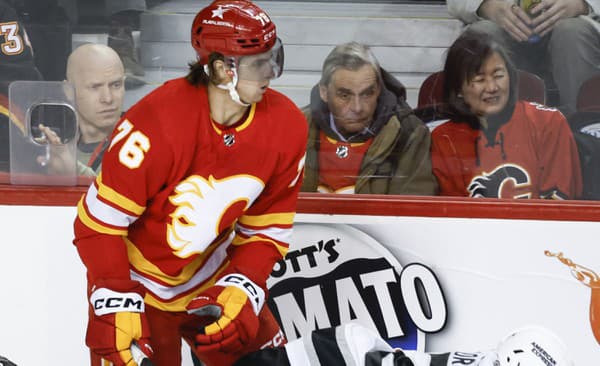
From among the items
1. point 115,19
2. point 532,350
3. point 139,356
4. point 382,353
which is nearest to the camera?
point 532,350

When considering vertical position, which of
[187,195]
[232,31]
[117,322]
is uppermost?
[232,31]

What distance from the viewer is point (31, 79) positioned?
2820mm

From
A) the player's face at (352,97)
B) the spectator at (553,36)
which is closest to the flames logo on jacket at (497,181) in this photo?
the spectator at (553,36)

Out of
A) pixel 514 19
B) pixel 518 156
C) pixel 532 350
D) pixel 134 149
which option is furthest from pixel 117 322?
pixel 514 19

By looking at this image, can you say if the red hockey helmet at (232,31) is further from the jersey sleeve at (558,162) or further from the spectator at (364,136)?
the jersey sleeve at (558,162)

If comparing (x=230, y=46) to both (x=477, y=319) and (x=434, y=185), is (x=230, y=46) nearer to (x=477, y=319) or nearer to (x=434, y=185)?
(x=434, y=185)

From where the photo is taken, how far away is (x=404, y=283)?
2.87m

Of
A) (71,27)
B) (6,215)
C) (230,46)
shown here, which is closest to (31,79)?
(71,27)

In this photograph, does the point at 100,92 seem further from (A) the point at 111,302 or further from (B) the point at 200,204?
(A) the point at 111,302

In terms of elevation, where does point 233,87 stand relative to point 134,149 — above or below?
above

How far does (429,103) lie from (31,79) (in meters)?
1.10

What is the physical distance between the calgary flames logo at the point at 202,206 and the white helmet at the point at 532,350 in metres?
0.69

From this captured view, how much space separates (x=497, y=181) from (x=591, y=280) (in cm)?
37

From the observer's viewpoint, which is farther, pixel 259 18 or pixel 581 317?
pixel 581 317
